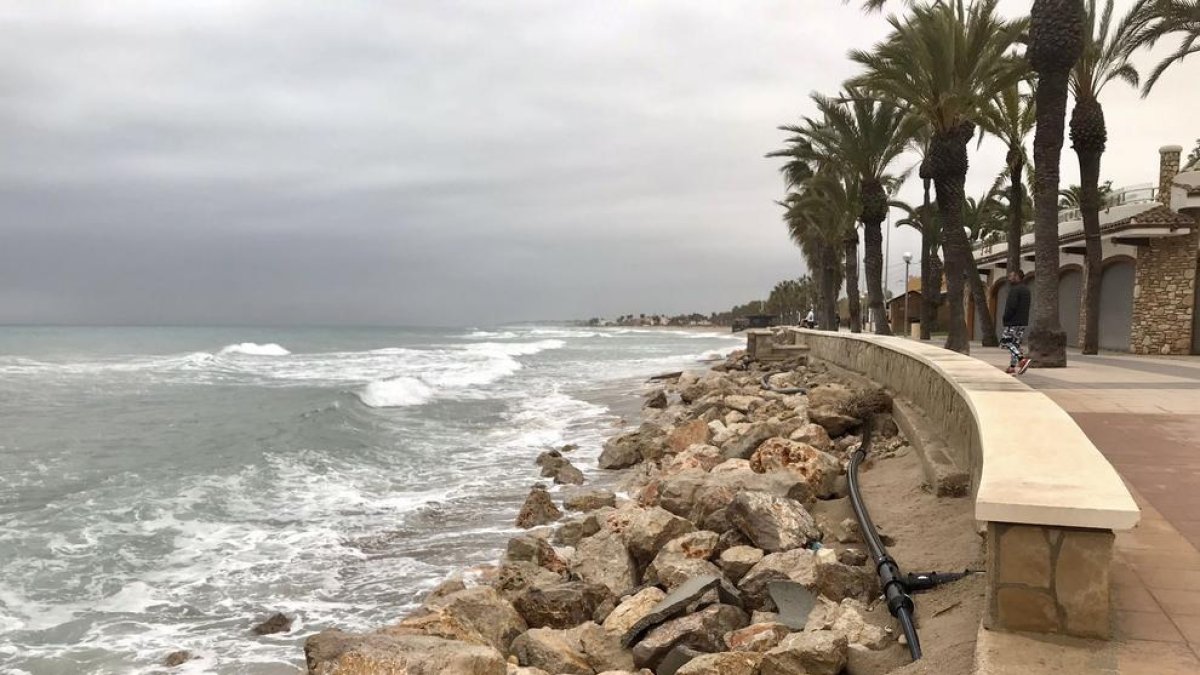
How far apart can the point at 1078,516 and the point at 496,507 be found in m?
8.32

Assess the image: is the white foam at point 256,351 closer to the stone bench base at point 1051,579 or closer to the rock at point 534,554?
the rock at point 534,554

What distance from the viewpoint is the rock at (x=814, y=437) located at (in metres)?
9.48

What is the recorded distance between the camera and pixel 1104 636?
3.06 meters

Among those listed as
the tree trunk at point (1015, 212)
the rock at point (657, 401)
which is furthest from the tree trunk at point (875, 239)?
the rock at point (657, 401)

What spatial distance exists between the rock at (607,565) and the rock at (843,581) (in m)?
1.72

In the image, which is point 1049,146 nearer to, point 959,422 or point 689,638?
point 959,422

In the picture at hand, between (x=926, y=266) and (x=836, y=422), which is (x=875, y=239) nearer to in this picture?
(x=926, y=266)

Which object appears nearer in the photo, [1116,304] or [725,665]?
[725,665]

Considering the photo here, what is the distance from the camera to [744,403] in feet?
49.3

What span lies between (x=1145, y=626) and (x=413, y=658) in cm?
358

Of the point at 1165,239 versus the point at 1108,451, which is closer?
the point at 1108,451

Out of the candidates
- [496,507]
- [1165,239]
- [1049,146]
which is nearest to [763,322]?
[1165,239]

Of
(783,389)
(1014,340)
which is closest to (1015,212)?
(783,389)

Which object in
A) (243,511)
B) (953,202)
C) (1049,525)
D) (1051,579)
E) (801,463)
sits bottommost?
(243,511)
